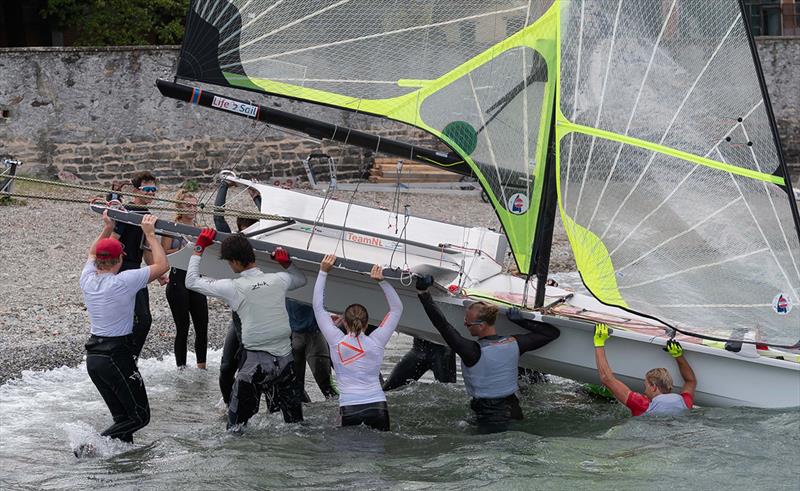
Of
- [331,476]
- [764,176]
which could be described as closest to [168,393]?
[331,476]

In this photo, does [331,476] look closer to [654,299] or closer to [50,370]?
[654,299]

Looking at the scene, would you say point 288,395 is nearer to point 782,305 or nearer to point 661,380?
point 661,380

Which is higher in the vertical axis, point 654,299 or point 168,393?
point 654,299

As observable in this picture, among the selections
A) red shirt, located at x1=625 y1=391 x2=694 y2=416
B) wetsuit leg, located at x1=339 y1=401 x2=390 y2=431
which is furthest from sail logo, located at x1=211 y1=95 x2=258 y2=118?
red shirt, located at x1=625 y1=391 x2=694 y2=416

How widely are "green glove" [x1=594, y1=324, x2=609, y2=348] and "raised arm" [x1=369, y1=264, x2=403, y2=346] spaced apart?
4.39 feet

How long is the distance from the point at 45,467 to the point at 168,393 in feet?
6.53

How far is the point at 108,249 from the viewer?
24.0 ft

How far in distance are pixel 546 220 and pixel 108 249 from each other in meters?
3.05

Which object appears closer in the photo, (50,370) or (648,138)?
(648,138)

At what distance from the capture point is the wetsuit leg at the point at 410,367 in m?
9.34

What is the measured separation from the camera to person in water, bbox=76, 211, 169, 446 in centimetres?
730

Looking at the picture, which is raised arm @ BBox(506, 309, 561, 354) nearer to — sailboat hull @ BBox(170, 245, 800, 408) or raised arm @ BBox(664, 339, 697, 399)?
sailboat hull @ BBox(170, 245, 800, 408)

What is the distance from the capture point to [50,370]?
9.78 m

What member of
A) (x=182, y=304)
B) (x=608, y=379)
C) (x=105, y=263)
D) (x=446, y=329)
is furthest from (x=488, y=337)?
(x=182, y=304)
